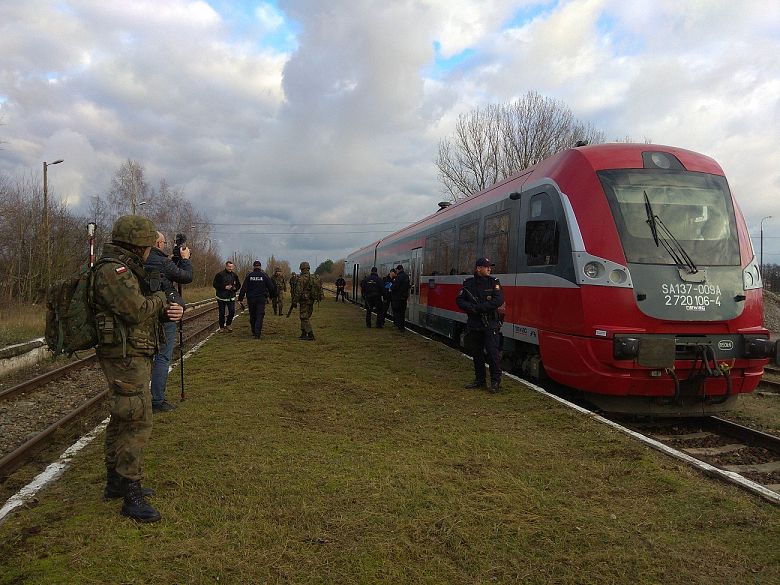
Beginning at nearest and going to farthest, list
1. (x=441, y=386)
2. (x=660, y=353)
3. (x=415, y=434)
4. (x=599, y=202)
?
(x=415, y=434) → (x=660, y=353) → (x=599, y=202) → (x=441, y=386)

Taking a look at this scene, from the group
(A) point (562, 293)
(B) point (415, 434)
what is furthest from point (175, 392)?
(A) point (562, 293)

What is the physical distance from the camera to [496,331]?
7.49m

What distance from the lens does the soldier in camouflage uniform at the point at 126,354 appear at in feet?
11.5

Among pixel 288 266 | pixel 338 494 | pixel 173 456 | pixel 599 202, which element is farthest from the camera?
pixel 288 266

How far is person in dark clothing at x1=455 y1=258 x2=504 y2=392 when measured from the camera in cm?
740

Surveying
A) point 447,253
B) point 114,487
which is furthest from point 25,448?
point 447,253

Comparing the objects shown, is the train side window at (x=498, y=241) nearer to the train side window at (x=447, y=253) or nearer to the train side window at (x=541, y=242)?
the train side window at (x=541, y=242)

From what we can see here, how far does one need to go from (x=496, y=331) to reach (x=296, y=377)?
303cm

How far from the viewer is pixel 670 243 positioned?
243 inches

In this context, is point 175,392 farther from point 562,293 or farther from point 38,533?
point 562,293

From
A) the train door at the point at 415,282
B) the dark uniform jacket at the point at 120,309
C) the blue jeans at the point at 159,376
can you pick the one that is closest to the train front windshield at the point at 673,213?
the dark uniform jacket at the point at 120,309

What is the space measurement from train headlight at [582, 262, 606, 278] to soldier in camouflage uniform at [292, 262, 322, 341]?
307 inches

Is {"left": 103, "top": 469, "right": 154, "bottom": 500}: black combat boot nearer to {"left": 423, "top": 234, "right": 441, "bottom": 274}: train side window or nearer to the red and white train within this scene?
the red and white train

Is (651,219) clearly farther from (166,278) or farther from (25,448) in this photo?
(25,448)
